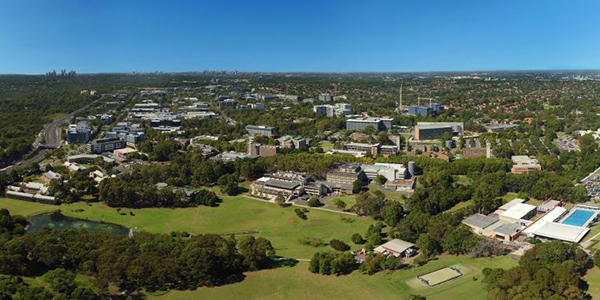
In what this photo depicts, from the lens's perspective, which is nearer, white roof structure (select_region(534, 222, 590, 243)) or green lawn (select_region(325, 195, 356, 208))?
white roof structure (select_region(534, 222, 590, 243))

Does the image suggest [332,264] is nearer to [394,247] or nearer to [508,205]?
[394,247]

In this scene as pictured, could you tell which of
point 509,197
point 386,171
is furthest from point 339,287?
point 386,171

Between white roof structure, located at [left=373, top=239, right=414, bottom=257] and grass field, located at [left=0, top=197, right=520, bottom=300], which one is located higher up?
white roof structure, located at [left=373, top=239, right=414, bottom=257]

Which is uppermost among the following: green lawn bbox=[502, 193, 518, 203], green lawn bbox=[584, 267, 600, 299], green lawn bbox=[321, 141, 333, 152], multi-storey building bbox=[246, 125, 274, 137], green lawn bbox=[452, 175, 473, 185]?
multi-storey building bbox=[246, 125, 274, 137]

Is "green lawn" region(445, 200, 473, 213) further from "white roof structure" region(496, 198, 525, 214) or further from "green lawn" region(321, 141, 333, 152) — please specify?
"green lawn" region(321, 141, 333, 152)

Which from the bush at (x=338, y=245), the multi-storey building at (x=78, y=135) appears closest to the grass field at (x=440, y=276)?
the bush at (x=338, y=245)

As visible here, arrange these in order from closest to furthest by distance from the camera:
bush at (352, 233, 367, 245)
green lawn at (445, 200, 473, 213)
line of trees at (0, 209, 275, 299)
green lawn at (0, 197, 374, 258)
→ line of trees at (0, 209, 275, 299) → bush at (352, 233, 367, 245) → green lawn at (0, 197, 374, 258) → green lawn at (445, 200, 473, 213)

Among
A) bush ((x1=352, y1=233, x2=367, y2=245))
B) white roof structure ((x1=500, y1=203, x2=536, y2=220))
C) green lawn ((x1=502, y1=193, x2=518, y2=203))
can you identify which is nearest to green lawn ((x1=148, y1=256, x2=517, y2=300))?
bush ((x1=352, y1=233, x2=367, y2=245))
